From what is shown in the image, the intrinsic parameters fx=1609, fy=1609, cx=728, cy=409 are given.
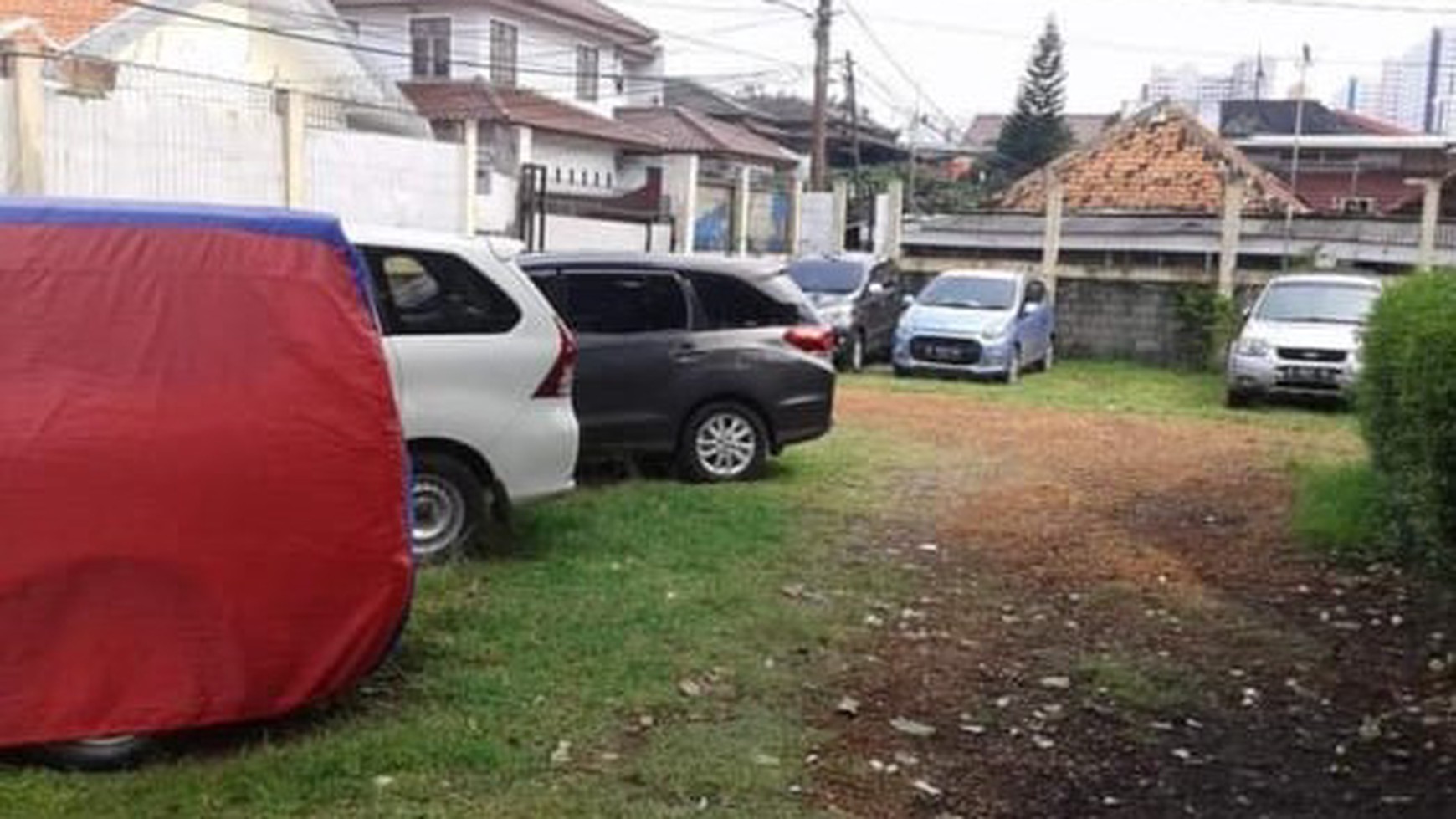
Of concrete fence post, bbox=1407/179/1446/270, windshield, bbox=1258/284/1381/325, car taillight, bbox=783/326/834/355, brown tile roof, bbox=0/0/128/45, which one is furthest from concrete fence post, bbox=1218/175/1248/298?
brown tile roof, bbox=0/0/128/45

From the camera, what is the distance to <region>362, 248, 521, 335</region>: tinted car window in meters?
7.60

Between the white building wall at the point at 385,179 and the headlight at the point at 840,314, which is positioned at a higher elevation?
the white building wall at the point at 385,179

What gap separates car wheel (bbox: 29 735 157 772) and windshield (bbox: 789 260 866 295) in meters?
17.5

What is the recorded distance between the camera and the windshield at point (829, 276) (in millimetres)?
22031

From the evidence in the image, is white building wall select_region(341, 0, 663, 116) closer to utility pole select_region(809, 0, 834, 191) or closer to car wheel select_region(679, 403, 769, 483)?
utility pole select_region(809, 0, 834, 191)

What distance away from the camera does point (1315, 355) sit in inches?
697

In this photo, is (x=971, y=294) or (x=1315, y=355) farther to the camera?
(x=971, y=294)

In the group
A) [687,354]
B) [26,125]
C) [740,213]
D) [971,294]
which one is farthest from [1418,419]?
[740,213]

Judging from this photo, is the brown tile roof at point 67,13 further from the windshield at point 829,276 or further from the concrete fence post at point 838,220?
the concrete fence post at point 838,220

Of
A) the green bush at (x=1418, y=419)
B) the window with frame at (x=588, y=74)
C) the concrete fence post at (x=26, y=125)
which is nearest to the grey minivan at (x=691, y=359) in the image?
the green bush at (x=1418, y=419)

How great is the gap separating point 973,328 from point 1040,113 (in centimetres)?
4178

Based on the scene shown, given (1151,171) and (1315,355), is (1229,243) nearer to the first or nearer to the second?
(1315,355)

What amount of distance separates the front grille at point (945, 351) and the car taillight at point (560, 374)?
43.5 feet

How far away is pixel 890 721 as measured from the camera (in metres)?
5.69
